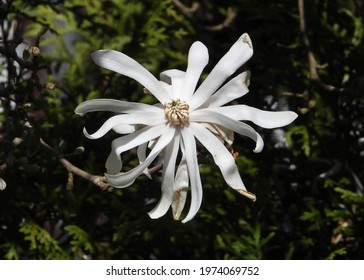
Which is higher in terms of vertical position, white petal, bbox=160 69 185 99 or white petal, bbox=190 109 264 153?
white petal, bbox=160 69 185 99

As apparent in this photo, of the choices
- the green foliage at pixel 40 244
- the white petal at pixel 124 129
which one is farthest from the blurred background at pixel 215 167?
the white petal at pixel 124 129

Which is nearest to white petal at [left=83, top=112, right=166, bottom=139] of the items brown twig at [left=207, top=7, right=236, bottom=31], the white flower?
the white flower

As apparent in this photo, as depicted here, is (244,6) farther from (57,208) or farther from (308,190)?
(57,208)

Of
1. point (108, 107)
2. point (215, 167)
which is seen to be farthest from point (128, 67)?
point (215, 167)

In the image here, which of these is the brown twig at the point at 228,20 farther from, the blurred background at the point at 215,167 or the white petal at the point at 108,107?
the white petal at the point at 108,107

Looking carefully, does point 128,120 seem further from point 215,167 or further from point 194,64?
point 215,167

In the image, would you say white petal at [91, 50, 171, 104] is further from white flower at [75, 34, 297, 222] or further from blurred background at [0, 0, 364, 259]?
blurred background at [0, 0, 364, 259]
